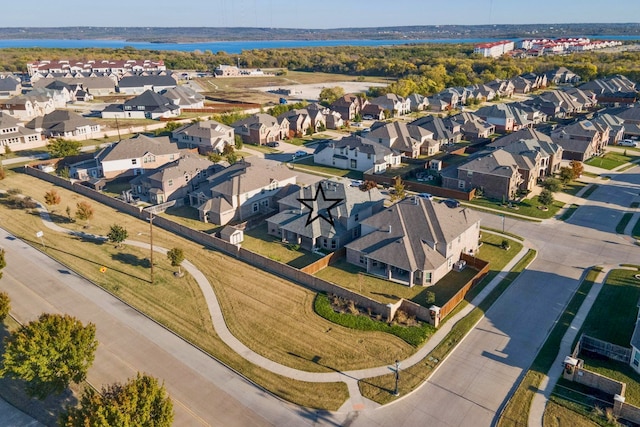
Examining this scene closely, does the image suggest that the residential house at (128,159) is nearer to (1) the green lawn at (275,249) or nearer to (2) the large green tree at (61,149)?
(2) the large green tree at (61,149)

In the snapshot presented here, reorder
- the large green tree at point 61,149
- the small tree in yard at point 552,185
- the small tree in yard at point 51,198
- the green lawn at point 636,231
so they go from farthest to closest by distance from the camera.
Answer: the large green tree at point 61,149, the small tree in yard at point 552,185, the small tree in yard at point 51,198, the green lawn at point 636,231

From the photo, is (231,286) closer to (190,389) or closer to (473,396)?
(190,389)

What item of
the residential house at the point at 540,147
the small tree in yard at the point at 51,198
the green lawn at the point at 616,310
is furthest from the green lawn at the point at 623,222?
the small tree in yard at the point at 51,198

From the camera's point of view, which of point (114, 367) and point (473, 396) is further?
point (114, 367)

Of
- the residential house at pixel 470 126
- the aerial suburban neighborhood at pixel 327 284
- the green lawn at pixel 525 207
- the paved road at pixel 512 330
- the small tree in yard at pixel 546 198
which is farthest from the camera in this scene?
the residential house at pixel 470 126

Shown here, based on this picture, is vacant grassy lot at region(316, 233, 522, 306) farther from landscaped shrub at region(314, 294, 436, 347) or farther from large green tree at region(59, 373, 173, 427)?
large green tree at region(59, 373, 173, 427)

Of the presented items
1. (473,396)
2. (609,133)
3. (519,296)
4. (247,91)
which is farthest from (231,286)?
(247,91)
